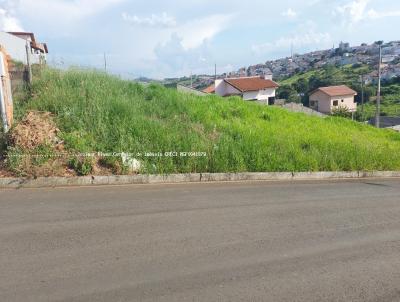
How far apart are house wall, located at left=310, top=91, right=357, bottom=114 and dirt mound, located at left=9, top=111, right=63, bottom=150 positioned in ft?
212

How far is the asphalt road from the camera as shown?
3500mm

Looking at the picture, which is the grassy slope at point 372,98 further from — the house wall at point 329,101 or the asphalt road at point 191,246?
the asphalt road at point 191,246

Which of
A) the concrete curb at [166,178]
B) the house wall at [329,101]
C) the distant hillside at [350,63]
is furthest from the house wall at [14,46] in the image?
the house wall at [329,101]

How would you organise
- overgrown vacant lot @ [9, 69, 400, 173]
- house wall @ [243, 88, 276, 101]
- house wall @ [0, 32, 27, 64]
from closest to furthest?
overgrown vacant lot @ [9, 69, 400, 173] → house wall @ [0, 32, 27, 64] → house wall @ [243, 88, 276, 101]

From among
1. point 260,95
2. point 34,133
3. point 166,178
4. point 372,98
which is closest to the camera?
point 34,133

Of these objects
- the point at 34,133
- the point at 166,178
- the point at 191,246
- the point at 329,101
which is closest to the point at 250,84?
the point at 329,101

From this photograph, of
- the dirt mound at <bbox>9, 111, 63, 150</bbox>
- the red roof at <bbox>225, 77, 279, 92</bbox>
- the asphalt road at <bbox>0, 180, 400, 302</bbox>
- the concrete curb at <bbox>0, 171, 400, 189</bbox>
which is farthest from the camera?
the red roof at <bbox>225, 77, 279, 92</bbox>

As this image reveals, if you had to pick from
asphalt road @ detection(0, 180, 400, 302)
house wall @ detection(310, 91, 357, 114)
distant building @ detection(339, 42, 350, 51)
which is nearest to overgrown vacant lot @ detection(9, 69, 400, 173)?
asphalt road @ detection(0, 180, 400, 302)

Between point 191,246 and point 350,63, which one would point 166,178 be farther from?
point 350,63

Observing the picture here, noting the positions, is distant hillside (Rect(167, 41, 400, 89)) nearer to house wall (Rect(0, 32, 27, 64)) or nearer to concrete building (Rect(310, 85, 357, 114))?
concrete building (Rect(310, 85, 357, 114))

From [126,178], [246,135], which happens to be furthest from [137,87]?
[126,178]

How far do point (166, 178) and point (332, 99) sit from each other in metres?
65.1

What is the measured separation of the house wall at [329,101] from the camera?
67.5m

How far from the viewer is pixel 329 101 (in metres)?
67.2
